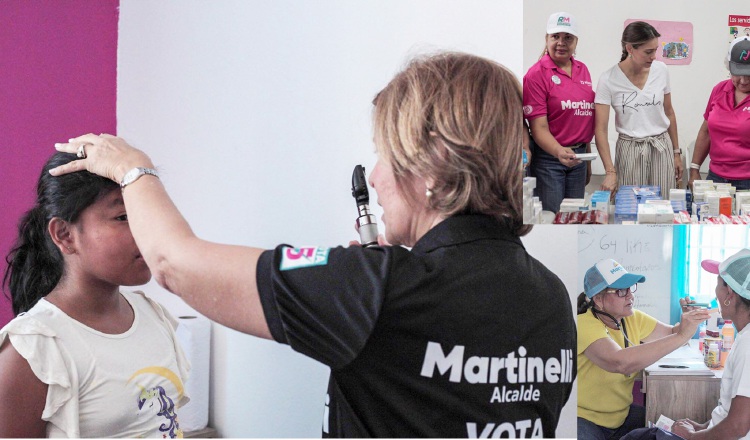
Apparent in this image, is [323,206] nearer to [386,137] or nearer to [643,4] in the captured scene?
[643,4]

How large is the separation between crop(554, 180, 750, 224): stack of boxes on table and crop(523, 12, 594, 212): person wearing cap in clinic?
39 millimetres

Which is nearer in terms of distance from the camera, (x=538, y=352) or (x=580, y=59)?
(x=538, y=352)

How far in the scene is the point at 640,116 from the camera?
5.40 ft

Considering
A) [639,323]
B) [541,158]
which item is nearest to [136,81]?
[541,158]

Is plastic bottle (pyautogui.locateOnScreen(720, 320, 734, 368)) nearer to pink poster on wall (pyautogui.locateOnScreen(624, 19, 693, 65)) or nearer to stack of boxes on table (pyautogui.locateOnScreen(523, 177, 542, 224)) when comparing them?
stack of boxes on table (pyautogui.locateOnScreen(523, 177, 542, 224))

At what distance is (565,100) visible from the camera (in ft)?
5.53

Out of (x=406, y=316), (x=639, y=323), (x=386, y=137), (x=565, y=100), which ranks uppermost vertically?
(x=565, y=100)

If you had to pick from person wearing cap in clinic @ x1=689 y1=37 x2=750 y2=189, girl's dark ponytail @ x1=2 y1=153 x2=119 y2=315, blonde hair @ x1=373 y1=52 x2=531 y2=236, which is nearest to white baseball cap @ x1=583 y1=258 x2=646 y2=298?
person wearing cap in clinic @ x1=689 y1=37 x2=750 y2=189

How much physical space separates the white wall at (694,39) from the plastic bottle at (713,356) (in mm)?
445

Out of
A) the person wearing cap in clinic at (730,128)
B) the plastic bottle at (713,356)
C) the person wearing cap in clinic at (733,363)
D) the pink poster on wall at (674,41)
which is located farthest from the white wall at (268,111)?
the plastic bottle at (713,356)

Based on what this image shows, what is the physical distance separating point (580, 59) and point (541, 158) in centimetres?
23

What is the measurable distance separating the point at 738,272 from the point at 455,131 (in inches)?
36.1

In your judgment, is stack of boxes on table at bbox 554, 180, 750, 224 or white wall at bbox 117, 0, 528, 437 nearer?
stack of boxes on table at bbox 554, 180, 750, 224

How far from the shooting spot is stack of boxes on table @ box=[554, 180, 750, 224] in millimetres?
1606
